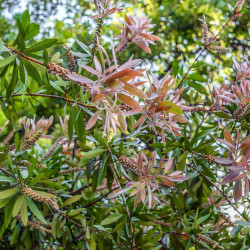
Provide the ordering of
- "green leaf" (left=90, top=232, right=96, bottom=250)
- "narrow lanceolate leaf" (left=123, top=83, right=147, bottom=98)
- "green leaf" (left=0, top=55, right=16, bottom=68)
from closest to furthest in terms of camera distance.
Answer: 1. "narrow lanceolate leaf" (left=123, top=83, right=147, bottom=98)
2. "green leaf" (left=0, top=55, right=16, bottom=68)
3. "green leaf" (left=90, top=232, right=96, bottom=250)

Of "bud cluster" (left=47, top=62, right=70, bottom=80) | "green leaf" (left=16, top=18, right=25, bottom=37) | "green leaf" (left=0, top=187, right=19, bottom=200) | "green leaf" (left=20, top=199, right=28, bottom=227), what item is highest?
"green leaf" (left=16, top=18, right=25, bottom=37)

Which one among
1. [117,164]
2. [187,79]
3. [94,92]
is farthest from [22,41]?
[187,79]

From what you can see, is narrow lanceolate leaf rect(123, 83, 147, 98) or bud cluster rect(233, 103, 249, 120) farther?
bud cluster rect(233, 103, 249, 120)

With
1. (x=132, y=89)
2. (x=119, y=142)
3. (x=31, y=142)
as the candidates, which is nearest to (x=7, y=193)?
(x=31, y=142)

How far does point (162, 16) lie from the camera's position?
2949 mm

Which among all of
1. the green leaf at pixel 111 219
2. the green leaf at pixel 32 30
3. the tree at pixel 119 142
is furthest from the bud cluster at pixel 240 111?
the green leaf at pixel 32 30

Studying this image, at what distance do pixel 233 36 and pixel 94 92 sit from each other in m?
2.83

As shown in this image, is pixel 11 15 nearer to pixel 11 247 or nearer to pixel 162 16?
pixel 162 16

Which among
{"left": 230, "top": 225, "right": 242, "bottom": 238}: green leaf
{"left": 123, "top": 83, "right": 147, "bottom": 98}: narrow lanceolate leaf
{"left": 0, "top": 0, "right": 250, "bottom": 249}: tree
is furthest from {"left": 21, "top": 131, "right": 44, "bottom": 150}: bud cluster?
{"left": 230, "top": 225, "right": 242, "bottom": 238}: green leaf

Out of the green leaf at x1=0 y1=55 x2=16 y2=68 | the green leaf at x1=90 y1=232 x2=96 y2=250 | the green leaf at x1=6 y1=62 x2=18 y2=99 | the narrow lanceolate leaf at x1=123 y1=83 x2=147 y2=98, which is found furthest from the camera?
the green leaf at x1=90 y1=232 x2=96 y2=250

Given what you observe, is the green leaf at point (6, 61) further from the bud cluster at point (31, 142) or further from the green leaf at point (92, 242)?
the green leaf at point (92, 242)

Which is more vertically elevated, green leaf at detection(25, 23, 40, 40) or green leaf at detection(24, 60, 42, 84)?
green leaf at detection(25, 23, 40, 40)

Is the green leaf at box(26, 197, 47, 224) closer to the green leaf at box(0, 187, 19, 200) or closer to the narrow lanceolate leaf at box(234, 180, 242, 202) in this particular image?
the green leaf at box(0, 187, 19, 200)

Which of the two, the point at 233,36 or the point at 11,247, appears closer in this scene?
the point at 11,247
